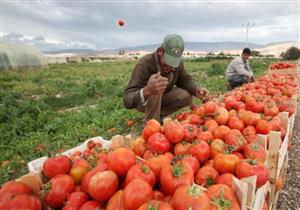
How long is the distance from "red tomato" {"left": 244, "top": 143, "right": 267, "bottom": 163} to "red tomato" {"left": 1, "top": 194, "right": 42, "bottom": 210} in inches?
56.1

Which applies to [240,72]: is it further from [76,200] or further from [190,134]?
[76,200]

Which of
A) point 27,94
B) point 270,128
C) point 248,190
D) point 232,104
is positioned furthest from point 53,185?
point 27,94

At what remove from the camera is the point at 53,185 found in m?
1.48

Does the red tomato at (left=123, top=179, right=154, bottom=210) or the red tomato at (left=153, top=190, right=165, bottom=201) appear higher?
the red tomato at (left=123, top=179, right=154, bottom=210)

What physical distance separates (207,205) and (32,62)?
89.4 ft

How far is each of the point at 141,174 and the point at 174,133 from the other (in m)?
0.54

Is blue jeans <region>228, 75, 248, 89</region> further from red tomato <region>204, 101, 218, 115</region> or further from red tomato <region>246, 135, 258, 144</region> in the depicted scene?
red tomato <region>246, 135, 258, 144</region>

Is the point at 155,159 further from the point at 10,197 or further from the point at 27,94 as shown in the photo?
the point at 27,94

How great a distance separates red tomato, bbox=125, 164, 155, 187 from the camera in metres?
1.39

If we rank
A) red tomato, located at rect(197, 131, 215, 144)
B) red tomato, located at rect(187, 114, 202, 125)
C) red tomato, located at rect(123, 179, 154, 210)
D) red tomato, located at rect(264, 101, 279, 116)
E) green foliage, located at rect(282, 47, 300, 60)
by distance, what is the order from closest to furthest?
1. red tomato, located at rect(123, 179, 154, 210)
2. red tomato, located at rect(197, 131, 215, 144)
3. red tomato, located at rect(187, 114, 202, 125)
4. red tomato, located at rect(264, 101, 279, 116)
5. green foliage, located at rect(282, 47, 300, 60)

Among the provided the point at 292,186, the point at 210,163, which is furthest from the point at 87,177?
the point at 292,186

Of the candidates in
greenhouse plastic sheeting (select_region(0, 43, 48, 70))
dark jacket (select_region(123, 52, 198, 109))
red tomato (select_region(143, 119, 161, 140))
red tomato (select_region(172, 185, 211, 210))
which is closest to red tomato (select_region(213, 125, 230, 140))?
red tomato (select_region(143, 119, 161, 140))

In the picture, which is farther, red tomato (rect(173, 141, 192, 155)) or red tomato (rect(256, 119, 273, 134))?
red tomato (rect(256, 119, 273, 134))

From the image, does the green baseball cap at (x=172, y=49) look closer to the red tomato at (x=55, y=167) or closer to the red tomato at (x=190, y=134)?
the red tomato at (x=190, y=134)
